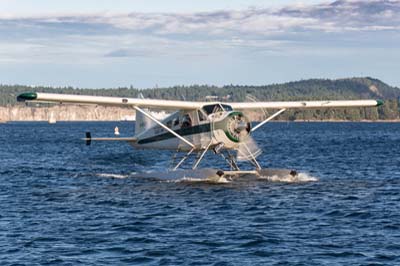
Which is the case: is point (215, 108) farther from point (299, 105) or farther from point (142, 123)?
point (142, 123)

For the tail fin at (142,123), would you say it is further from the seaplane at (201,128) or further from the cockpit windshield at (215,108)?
the cockpit windshield at (215,108)

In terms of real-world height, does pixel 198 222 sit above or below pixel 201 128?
below

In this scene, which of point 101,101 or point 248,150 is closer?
point 101,101

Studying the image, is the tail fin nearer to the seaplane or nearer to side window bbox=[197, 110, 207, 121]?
the seaplane

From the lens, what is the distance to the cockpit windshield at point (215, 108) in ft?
88.4

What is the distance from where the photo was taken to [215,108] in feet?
89.0

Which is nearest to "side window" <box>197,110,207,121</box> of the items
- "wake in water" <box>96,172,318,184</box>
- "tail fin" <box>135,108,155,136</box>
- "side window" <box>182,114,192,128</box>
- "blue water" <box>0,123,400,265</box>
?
"side window" <box>182,114,192,128</box>

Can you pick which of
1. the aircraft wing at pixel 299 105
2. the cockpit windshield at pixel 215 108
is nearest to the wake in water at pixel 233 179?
the cockpit windshield at pixel 215 108

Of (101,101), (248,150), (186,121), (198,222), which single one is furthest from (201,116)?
(198,222)

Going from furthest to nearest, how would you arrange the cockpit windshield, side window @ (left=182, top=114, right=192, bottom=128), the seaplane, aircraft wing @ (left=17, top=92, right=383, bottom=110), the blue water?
1. side window @ (left=182, top=114, right=192, bottom=128)
2. the cockpit windshield
3. the seaplane
4. aircraft wing @ (left=17, top=92, right=383, bottom=110)
5. the blue water

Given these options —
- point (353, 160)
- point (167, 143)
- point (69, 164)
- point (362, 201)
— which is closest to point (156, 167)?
point (69, 164)

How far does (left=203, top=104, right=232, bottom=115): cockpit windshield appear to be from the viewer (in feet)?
88.4

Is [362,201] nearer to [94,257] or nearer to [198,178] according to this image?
[198,178]

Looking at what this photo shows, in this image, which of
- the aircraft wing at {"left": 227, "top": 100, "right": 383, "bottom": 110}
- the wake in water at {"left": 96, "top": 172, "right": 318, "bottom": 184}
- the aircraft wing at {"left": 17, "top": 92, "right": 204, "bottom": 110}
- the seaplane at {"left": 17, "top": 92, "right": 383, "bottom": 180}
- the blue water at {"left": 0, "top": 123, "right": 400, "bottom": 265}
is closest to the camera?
the blue water at {"left": 0, "top": 123, "right": 400, "bottom": 265}
